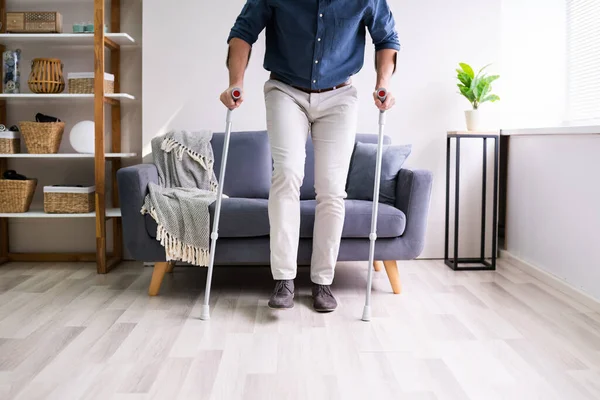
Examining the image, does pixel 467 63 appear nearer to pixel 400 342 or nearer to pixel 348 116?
pixel 348 116

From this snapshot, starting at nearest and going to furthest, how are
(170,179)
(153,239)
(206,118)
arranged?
(153,239) → (170,179) → (206,118)

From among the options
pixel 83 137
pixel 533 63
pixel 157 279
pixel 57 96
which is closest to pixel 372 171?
pixel 157 279

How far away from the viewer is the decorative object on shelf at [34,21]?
3.33 meters

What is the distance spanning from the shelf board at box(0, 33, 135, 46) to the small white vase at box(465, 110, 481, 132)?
6.13 feet

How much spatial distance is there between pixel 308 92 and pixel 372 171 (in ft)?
2.61

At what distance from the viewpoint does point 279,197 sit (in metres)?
2.38

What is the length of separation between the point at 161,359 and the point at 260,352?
308 millimetres

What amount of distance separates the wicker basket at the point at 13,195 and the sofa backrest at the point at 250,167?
1034mm

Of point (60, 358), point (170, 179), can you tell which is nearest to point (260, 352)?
point (60, 358)

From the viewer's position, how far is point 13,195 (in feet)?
11.0

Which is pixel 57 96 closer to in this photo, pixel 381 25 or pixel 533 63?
pixel 381 25

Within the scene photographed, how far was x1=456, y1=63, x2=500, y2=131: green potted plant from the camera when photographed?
3314 mm

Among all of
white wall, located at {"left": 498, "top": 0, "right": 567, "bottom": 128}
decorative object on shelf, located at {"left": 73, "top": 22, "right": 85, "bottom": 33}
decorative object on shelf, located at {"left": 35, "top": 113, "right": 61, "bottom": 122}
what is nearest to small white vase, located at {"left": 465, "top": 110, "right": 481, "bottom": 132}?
white wall, located at {"left": 498, "top": 0, "right": 567, "bottom": 128}

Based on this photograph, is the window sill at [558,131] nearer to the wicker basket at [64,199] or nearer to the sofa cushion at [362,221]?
the sofa cushion at [362,221]
